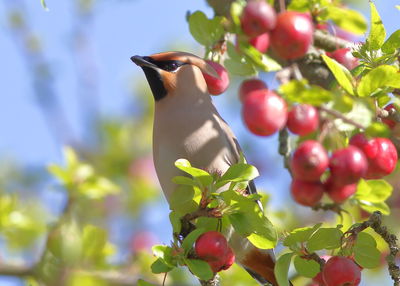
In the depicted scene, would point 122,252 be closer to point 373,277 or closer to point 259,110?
point 373,277

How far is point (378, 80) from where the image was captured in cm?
253

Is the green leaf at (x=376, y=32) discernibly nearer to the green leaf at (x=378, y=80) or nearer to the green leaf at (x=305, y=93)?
the green leaf at (x=378, y=80)

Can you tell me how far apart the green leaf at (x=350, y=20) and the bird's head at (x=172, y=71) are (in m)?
0.95

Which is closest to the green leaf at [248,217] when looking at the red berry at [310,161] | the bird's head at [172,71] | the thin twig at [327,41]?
the red berry at [310,161]

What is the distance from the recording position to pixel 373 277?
17.8 ft

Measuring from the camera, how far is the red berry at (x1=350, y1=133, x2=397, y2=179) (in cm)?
246

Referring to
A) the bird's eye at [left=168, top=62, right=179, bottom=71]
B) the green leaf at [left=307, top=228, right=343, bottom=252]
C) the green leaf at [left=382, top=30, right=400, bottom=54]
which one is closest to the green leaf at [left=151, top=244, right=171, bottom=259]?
the green leaf at [left=307, top=228, right=343, bottom=252]

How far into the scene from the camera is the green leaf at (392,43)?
2805 millimetres

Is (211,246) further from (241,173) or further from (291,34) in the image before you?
(291,34)

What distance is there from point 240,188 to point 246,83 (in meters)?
0.67

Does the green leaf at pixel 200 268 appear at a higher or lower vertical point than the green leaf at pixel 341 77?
lower

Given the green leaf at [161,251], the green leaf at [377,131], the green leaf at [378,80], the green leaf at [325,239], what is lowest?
the green leaf at [325,239]

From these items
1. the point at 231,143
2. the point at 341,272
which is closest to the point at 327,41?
the point at 231,143

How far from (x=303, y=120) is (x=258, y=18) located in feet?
1.14
